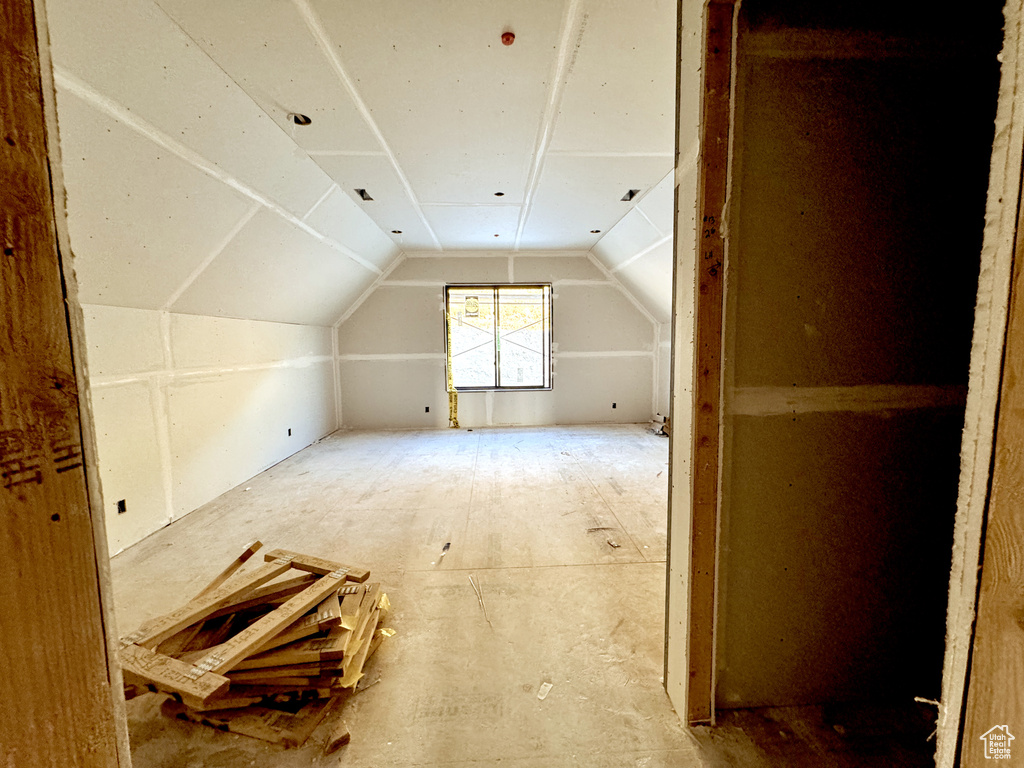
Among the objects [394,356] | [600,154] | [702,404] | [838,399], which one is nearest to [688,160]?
[702,404]

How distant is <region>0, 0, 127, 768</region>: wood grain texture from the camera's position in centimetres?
46

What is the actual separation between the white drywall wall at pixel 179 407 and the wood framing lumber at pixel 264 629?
1240mm

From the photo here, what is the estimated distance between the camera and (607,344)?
616cm

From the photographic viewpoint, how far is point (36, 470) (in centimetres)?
48

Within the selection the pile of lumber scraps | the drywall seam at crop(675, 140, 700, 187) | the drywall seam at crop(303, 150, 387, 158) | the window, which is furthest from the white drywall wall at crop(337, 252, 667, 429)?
the drywall seam at crop(675, 140, 700, 187)

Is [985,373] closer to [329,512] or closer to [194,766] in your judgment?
[194,766]

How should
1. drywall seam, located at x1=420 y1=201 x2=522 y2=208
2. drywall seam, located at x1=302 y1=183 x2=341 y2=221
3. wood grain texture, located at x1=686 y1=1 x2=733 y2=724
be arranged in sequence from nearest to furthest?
wood grain texture, located at x1=686 y1=1 x2=733 y2=724, drywall seam, located at x1=302 y1=183 x2=341 y2=221, drywall seam, located at x1=420 y1=201 x2=522 y2=208

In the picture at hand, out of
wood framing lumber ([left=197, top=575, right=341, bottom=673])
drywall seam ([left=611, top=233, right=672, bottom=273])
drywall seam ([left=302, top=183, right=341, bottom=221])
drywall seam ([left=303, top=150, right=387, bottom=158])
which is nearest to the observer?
wood framing lumber ([left=197, top=575, right=341, bottom=673])

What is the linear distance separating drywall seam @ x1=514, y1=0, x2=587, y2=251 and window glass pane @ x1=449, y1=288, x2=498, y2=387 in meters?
2.57

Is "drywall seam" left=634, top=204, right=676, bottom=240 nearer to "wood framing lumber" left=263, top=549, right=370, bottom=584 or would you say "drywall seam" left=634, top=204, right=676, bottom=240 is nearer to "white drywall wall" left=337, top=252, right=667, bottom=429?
"white drywall wall" left=337, top=252, right=667, bottom=429

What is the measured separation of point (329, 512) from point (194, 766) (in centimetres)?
197

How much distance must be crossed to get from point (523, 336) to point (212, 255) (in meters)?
4.19

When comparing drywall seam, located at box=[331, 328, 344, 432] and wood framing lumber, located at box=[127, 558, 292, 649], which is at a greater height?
drywall seam, located at box=[331, 328, 344, 432]

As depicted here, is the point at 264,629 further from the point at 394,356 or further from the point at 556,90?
the point at 394,356
